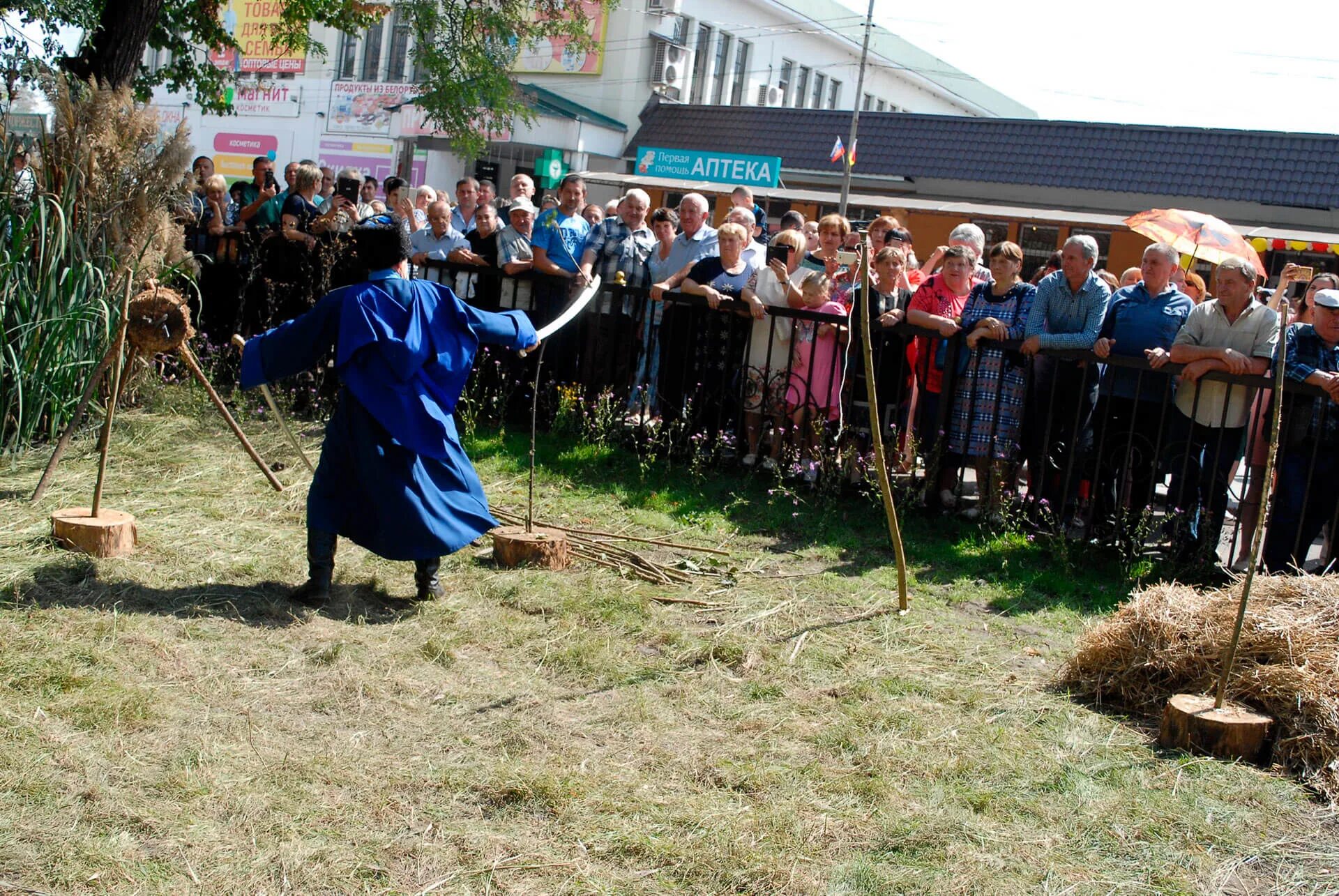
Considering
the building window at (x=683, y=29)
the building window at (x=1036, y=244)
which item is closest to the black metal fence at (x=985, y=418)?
the building window at (x=1036, y=244)

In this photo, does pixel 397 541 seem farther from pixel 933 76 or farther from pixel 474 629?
pixel 933 76

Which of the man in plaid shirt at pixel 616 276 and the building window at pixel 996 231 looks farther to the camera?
the building window at pixel 996 231

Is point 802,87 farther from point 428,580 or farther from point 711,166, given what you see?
point 428,580

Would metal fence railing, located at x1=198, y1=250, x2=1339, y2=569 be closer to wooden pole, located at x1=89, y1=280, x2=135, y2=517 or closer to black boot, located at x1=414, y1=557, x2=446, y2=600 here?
black boot, located at x1=414, y1=557, x2=446, y2=600

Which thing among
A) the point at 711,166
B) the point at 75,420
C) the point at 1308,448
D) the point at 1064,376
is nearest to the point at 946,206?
the point at 711,166

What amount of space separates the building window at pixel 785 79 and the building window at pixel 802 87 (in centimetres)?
44

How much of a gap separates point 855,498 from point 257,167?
7299 millimetres

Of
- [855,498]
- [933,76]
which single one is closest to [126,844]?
[855,498]

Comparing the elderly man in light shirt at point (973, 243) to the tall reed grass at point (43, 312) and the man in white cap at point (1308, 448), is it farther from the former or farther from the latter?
the tall reed grass at point (43, 312)

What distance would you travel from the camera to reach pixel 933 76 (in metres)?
52.0

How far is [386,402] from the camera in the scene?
17.1 feet

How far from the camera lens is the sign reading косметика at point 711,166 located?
26.1 m

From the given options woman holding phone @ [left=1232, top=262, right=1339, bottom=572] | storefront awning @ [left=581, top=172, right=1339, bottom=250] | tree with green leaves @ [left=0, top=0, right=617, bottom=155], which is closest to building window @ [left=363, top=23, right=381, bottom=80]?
storefront awning @ [left=581, top=172, right=1339, bottom=250]

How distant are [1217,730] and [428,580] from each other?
3.20m
